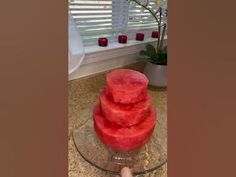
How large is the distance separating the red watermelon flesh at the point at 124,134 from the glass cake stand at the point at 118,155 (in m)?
0.03

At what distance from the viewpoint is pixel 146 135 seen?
682mm

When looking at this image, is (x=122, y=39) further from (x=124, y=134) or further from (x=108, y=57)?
(x=124, y=134)

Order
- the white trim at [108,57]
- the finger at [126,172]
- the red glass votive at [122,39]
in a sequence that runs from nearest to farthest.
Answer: the finger at [126,172] → the white trim at [108,57] → the red glass votive at [122,39]

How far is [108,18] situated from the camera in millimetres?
1250

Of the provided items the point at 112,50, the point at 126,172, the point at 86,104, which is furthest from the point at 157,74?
the point at 126,172

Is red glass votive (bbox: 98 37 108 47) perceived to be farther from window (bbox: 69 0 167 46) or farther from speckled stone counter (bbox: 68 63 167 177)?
speckled stone counter (bbox: 68 63 167 177)

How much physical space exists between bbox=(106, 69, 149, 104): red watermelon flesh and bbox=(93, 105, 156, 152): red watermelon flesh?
7cm

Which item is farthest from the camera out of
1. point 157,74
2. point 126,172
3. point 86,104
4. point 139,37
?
point 139,37

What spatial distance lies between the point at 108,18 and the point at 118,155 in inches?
31.1

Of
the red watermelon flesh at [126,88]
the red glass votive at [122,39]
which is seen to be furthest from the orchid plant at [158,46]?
the red watermelon flesh at [126,88]

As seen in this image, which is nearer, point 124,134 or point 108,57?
point 124,134

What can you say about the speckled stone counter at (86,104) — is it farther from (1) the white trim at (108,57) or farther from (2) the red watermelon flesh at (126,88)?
(2) the red watermelon flesh at (126,88)

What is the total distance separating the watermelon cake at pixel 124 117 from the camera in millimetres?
661

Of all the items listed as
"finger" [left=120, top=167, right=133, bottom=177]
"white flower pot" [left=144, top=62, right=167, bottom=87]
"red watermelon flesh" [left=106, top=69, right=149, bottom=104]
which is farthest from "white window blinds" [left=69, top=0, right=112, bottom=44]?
"finger" [left=120, top=167, right=133, bottom=177]
